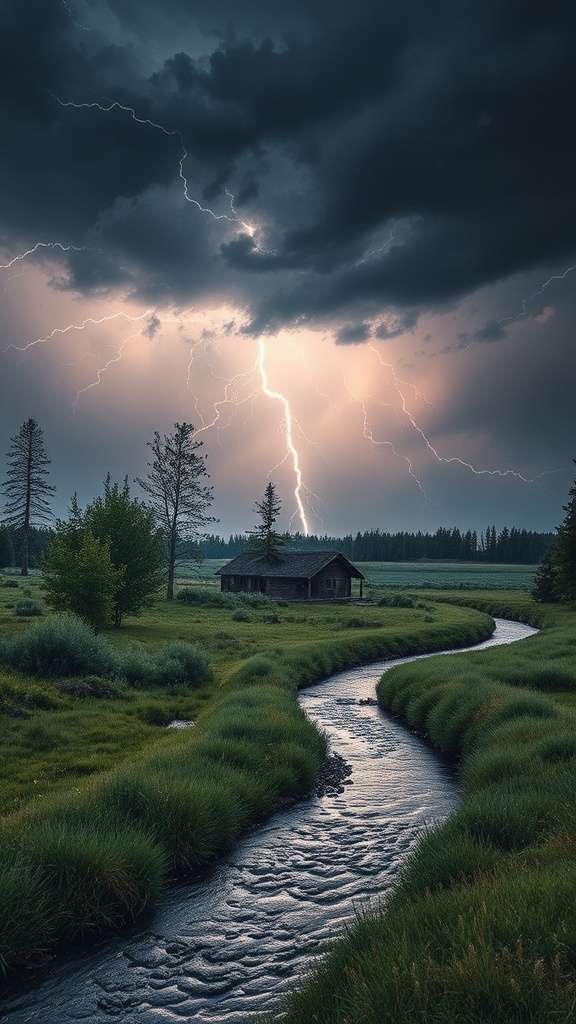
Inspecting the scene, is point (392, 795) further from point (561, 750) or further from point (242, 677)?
point (242, 677)

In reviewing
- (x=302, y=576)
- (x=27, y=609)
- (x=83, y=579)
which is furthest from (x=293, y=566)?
(x=83, y=579)

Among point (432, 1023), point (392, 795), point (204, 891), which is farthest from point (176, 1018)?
point (392, 795)

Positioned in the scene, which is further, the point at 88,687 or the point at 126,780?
the point at 88,687

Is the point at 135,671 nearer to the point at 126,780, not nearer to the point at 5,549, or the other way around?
the point at 126,780

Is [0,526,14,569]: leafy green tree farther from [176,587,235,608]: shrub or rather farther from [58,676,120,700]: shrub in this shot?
[58,676,120,700]: shrub

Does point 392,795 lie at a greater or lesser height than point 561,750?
lesser

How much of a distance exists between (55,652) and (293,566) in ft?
177

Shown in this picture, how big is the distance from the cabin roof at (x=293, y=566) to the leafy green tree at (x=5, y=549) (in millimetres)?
50124

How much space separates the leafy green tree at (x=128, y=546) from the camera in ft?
136

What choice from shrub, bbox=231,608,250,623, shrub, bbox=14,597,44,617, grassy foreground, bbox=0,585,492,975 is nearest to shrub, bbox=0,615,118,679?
grassy foreground, bbox=0,585,492,975

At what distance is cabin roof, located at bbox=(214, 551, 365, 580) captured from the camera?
7306cm

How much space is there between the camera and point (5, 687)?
18672mm

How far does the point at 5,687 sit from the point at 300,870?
466 inches

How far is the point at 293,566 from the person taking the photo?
7594 centimetres
